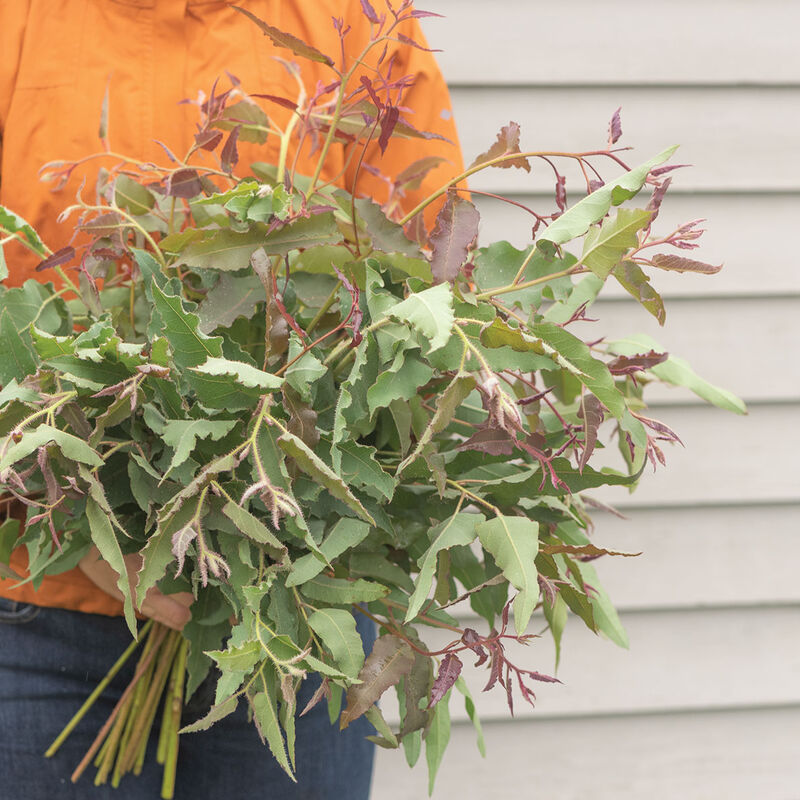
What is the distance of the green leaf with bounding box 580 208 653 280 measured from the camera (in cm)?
54

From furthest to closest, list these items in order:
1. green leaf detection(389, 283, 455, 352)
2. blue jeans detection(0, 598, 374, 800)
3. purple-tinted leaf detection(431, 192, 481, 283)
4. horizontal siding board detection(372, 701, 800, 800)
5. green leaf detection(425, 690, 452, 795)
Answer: horizontal siding board detection(372, 701, 800, 800) < blue jeans detection(0, 598, 374, 800) < green leaf detection(425, 690, 452, 795) < purple-tinted leaf detection(431, 192, 481, 283) < green leaf detection(389, 283, 455, 352)

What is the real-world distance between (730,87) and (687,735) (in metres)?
0.97

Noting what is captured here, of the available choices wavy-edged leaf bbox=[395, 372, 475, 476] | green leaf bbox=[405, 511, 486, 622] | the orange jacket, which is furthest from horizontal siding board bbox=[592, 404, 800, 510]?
wavy-edged leaf bbox=[395, 372, 475, 476]

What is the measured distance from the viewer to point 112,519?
0.58 meters

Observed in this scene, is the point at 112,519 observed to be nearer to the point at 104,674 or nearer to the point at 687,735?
the point at 104,674

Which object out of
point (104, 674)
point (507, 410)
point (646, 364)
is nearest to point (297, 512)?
point (507, 410)

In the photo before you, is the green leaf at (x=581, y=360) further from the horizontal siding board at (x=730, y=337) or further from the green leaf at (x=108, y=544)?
the horizontal siding board at (x=730, y=337)

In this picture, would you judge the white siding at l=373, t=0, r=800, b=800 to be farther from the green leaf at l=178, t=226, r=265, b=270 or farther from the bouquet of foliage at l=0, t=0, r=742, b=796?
the green leaf at l=178, t=226, r=265, b=270

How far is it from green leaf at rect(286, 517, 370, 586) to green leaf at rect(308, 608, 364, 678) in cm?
3

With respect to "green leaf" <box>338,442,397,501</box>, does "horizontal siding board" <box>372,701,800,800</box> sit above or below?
below

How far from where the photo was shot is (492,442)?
579mm

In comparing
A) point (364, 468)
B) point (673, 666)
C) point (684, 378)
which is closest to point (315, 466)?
point (364, 468)

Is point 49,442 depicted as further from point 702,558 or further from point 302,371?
point 702,558

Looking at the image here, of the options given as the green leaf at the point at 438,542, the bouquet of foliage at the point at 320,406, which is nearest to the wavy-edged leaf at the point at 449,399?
the bouquet of foliage at the point at 320,406
